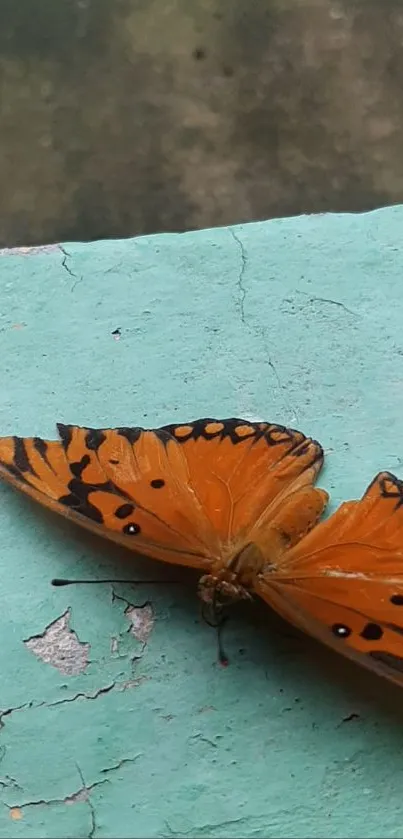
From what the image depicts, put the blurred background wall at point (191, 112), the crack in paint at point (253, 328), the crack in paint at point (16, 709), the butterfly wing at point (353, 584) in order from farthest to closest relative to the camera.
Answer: the blurred background wall at point (191, 112) < the crack in paint at point (253, 328) < the crack in paint at point (16, 709) < the butterfly wing at point (353, 584)

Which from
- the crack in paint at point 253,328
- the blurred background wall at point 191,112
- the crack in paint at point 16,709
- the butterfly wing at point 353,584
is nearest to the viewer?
the butterfly wing at point 353,584

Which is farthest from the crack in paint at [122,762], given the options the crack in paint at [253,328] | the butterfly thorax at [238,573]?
the crack in paint at [253,328]

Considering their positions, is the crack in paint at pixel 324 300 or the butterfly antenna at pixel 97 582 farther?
the crack in paint at pixel 324 300

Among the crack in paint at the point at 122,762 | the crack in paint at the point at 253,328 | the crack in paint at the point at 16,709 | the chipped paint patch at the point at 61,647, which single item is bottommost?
the crack in paint at the point at 122,762

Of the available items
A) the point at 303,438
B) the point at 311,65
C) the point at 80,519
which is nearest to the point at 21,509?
the point at 80,519

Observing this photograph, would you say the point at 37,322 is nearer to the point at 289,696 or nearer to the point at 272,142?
the point at 289,696

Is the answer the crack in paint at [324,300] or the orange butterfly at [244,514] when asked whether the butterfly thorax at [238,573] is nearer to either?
the orange butterfly at [244,514]

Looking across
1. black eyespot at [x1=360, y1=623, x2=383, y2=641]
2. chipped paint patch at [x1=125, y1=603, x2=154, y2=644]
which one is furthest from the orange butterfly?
chipped paint patch at [x1=125, y1=603, x2=154, y2=644]
